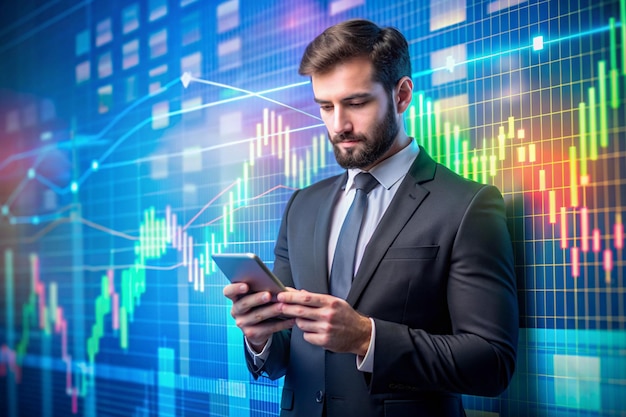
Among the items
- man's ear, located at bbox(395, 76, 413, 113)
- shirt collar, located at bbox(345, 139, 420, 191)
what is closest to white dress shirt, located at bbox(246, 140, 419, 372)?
shirt collar, located at bbox(345, 139, 420, 191)

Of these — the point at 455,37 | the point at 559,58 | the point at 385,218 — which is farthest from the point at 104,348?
the point at 559,58

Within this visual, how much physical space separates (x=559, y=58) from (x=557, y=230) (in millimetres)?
451

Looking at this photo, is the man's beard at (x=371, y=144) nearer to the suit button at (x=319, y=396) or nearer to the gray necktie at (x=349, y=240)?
the gray necktie at (x=349, y=240)

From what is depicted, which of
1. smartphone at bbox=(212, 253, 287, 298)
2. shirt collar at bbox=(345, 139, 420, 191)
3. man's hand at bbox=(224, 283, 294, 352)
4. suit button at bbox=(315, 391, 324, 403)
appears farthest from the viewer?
shirt collar at bbox=(345, 139, 420, 191)

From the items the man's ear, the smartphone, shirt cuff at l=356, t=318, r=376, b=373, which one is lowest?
shirt cuff at l=356, t=318, r=376, b=373

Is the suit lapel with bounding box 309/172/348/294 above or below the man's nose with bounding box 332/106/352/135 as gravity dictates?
below

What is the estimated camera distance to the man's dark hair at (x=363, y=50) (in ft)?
5.91

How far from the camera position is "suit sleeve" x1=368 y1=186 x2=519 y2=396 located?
154 centimetres

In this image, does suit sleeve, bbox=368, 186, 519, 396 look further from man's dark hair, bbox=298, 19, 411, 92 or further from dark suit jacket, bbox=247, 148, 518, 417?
man's dark hair, bbox=298, 19, 411, 92

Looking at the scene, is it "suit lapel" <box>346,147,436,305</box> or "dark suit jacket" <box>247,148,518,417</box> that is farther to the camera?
"suit lapel" <box>346,147,436,305</box>

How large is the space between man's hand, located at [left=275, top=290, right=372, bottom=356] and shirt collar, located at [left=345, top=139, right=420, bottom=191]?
440mm

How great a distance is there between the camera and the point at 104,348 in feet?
11.0

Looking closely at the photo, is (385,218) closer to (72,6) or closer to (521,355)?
(521,355)

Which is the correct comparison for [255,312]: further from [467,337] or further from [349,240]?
[467,337]
